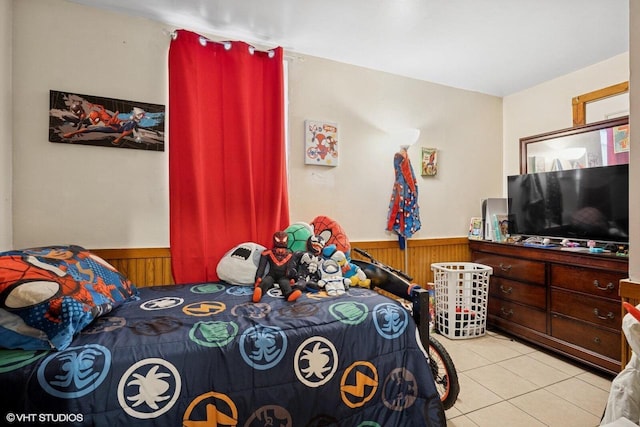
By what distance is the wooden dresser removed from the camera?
2.08m

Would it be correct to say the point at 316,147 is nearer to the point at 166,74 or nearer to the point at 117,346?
the point at 166,74

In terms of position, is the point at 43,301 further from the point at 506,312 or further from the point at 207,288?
the point at 506,312

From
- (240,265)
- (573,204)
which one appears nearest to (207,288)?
(240,265)

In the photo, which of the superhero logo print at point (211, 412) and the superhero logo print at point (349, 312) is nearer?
the superhero logo print at point (211, 412)

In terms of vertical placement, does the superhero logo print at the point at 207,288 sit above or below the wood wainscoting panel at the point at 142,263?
below

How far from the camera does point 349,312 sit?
151cm

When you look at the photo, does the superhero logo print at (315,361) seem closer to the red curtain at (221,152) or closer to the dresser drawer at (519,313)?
the red curtain at (221,152)

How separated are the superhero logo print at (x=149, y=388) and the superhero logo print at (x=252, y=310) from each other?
0.39m

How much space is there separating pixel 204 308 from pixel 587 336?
8.33 feet

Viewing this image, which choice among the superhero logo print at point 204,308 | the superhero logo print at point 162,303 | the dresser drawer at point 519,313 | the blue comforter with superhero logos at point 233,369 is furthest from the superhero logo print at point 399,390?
the dresser drawer at point 519,313

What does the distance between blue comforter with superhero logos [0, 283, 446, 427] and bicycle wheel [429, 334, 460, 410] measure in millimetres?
280

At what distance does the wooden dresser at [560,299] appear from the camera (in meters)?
2.08

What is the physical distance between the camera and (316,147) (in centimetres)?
253

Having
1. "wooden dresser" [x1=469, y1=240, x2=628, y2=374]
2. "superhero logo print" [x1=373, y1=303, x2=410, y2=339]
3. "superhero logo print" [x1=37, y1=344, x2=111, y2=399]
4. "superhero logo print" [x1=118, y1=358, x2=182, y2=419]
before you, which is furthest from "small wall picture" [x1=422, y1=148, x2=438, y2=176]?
"superhero logo print" [x1=37, y1=344, x2=111, y2=399]
